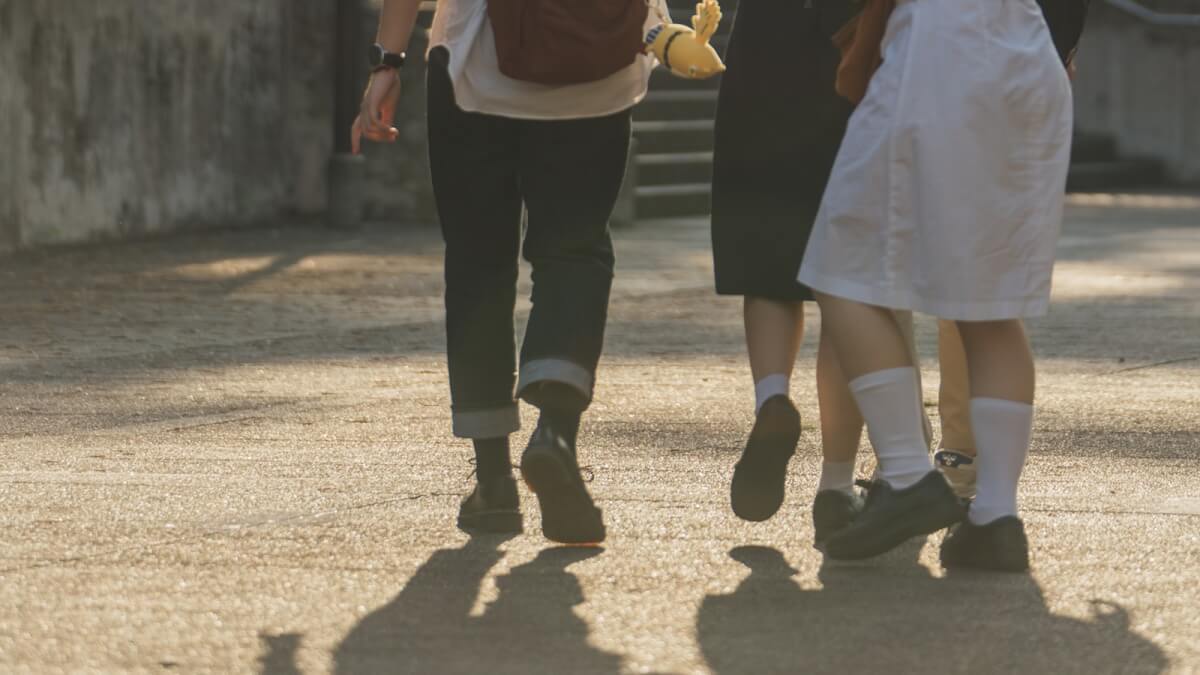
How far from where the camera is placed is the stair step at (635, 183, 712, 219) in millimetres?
14453

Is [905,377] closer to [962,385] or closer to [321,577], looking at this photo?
[962,385]

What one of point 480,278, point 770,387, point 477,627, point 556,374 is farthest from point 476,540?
point 477,627

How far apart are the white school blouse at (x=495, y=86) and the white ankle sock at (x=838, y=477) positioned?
747 millimetres

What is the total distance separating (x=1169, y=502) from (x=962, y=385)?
53cm

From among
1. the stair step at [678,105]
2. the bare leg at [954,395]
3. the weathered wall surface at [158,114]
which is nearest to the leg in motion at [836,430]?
the bare leg at [954,395]

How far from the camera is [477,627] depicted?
3426 millimetres

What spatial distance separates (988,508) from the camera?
3.87 metres

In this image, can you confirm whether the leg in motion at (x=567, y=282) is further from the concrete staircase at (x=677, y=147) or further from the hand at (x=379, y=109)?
the concrete staircase at (x=677, y=147)

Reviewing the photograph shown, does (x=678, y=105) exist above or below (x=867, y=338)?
below

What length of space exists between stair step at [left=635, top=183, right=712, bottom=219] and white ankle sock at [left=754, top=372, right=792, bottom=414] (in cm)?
1021

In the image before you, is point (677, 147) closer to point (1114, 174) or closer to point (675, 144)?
point (675, 144)

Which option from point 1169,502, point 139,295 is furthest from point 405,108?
point 1169,502

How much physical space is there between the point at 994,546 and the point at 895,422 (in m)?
0.26

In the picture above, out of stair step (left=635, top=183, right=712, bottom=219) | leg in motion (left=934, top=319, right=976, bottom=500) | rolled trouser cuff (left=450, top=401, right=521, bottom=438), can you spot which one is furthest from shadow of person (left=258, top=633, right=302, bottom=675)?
stair step (left=635, top=183, right=712, bottom=219)
